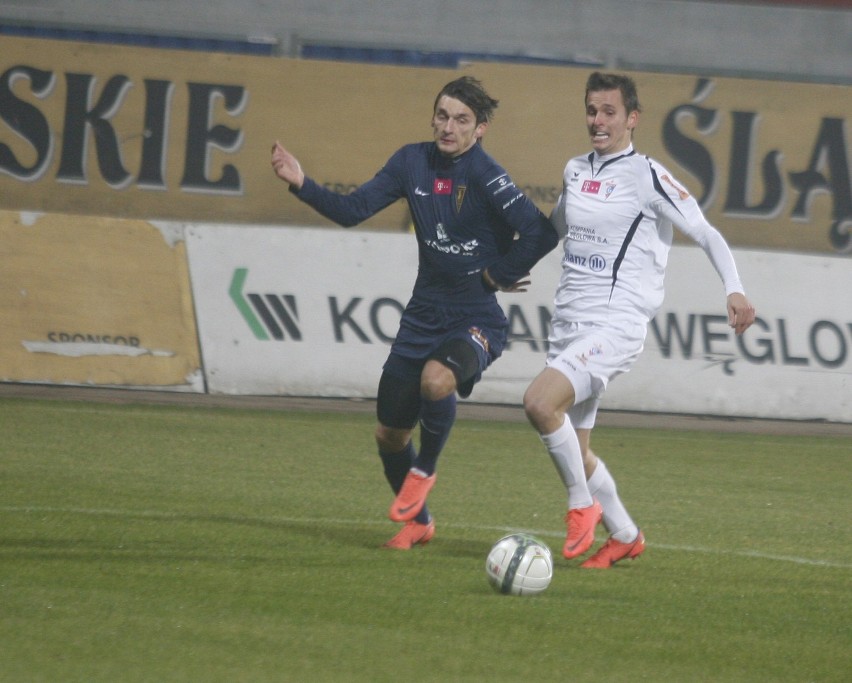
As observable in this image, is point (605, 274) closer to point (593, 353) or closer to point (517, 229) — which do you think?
point (593, 353)

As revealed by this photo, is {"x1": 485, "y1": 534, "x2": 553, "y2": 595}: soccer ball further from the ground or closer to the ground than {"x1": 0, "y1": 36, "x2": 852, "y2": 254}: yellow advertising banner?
further from the ground

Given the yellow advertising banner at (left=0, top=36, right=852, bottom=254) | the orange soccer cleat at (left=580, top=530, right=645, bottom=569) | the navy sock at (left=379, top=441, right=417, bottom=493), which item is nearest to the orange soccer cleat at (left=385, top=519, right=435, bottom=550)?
the navy sock at (left=379, top=441, right=417, bottom=493)

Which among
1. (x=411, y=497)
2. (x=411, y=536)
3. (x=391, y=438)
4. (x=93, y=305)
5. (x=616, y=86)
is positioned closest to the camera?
(x=616, y=86)

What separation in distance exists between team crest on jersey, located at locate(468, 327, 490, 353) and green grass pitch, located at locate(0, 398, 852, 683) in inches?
35.0

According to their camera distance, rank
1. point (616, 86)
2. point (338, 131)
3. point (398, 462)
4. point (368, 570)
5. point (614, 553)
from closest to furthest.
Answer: point (368, 570) → point (616, 86) → point (614, 553) → point (398, 462) → point (338, 131)

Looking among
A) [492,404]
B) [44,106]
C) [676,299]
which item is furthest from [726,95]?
[44,106]

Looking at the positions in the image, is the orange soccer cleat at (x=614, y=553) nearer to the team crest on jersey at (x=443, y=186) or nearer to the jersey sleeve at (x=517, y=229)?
the jersey sleeve at (x=517, y=229)

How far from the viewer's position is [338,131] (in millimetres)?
15438

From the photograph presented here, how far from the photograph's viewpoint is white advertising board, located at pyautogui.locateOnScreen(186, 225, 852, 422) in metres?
13.0

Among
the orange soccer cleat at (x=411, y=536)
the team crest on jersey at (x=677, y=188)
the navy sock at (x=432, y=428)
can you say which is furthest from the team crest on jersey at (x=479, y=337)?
the team crest on jersey at (x=677, y=188)

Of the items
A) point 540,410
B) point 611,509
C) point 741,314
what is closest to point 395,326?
point 611,509

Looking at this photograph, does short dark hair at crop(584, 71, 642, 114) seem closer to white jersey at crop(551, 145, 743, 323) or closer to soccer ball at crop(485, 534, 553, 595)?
white jersey at crop(551, 145, 743, 323)

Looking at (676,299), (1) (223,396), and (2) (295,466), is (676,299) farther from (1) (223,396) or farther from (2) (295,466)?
(2) (295,466)

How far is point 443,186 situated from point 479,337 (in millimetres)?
663
